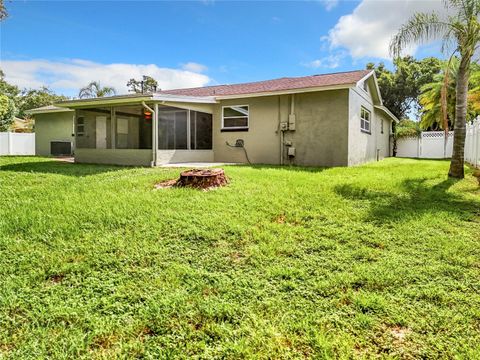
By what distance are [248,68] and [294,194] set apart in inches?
705

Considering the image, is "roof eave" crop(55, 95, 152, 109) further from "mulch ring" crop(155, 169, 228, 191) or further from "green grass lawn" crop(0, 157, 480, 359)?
"green grass lawn" crop(0, 157, 480, 359)

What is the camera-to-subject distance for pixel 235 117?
Answer: 45.9 ft

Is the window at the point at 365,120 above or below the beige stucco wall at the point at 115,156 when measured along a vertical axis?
above

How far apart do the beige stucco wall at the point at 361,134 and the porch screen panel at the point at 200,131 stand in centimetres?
604

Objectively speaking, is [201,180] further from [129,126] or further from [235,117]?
[129,126]

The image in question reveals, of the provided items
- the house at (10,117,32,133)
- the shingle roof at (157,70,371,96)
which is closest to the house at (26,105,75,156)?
the shingle roof at (157,70,371,96)

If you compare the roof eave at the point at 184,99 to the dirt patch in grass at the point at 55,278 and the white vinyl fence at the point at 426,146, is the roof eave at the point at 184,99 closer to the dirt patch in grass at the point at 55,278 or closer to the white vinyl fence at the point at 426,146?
the dirt patch in grass at the point at 55,278

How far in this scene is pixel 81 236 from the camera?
466 centimetres

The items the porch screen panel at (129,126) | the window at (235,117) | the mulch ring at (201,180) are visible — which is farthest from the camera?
the window at (235,117)

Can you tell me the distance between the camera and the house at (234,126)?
12.1 metres

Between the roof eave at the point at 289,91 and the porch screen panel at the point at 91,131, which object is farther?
the porch screen panel at the point at 91,131

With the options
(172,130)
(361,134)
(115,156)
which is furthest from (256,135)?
(115,156)

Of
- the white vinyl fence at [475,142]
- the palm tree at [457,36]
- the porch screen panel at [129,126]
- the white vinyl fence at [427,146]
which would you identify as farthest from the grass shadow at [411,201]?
the white vinyl fence at [427,146]

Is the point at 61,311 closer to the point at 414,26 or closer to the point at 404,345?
the point at 404,345
